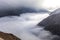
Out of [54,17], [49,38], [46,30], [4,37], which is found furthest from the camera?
[54,17]

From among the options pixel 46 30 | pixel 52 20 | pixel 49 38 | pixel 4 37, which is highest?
pixel 52 20

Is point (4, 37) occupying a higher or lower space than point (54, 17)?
lower

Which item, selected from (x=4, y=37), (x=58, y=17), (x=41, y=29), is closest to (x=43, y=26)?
(x=41, y=29)

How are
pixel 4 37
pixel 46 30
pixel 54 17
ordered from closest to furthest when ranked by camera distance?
pixel 4 37, pixel 46 30, pixel 54 17

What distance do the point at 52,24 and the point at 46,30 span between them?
315cm

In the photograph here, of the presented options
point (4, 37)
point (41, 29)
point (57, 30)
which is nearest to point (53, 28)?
point (57, 30)

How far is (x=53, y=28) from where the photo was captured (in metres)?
72.8

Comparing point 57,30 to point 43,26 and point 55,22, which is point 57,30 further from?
point 43,26

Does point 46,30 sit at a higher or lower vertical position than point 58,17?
lower

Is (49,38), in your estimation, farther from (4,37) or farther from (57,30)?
(4,37)

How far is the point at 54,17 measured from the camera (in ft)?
261

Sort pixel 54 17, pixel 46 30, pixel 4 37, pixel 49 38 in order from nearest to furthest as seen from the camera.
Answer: pixel 4 37, pixel 49 38, pixel 46 30, pixel 54 17

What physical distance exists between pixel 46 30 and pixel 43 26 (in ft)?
19.9

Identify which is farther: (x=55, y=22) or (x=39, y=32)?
(x=39, y=32)
